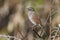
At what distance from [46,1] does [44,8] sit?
0.29 m

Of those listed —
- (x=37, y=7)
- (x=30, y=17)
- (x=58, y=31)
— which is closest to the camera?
(x=58, y=31)

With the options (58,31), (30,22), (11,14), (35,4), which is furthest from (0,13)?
(58,31)

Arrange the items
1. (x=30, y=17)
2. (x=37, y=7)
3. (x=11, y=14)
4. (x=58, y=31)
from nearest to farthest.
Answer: (x=58, y=31) → (x=30, y=17) → (x=37, y=7) → (x=11, y=14)

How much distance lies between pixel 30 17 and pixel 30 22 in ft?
0.66

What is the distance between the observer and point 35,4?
25.2 ft

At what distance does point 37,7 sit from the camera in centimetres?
753

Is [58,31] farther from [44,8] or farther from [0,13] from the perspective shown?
[0,13]

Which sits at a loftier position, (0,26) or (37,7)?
(37,7)

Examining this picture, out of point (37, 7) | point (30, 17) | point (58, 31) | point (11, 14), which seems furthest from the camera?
point (11, 14)

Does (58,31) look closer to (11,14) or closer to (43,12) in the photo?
(43,12)

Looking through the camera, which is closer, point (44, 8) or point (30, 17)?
point (30, 17)

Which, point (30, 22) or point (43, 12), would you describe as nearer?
point (30, 22)

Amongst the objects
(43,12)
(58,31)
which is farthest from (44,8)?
(58,31)

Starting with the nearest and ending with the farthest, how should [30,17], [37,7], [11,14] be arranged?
[30,17]
[37,7]
[11,14]
